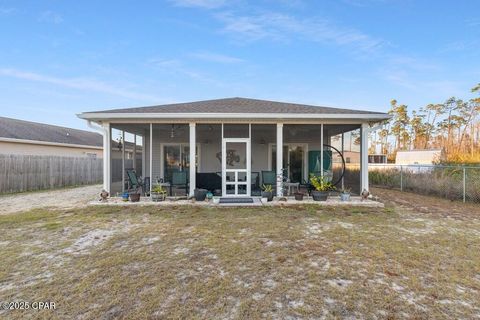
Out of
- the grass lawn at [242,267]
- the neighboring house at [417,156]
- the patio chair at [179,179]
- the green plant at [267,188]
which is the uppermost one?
the neighboring house at [417,156]

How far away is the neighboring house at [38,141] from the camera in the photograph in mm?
12922

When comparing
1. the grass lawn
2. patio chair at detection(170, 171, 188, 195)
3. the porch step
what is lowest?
the grass lawn

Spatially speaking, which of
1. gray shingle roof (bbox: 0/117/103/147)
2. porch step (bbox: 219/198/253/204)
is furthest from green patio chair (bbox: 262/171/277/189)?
gray shingle roof (bbox: 0/117/103/147)

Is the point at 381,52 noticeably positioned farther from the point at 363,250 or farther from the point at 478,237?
the point at 363,250

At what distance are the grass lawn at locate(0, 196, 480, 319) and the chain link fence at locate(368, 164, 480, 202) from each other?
10.3 feet

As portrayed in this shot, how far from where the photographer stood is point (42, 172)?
1127 centimetres

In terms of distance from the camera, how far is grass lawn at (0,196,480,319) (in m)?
2.36

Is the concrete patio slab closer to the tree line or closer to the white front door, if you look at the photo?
the white front door

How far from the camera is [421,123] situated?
29766 millimetres

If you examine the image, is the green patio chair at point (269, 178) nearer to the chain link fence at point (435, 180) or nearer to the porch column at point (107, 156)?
the porch column at point (107, 156)

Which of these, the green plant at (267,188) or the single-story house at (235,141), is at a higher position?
the single-story house at (235,141)

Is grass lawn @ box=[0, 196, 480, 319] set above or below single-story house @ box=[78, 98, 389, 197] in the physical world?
below

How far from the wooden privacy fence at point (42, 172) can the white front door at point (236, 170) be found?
8.16 meters

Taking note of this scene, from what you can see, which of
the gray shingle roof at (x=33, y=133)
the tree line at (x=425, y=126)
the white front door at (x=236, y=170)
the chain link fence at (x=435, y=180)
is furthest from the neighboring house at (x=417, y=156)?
the gray shingle roof at (x=33, y=133)
